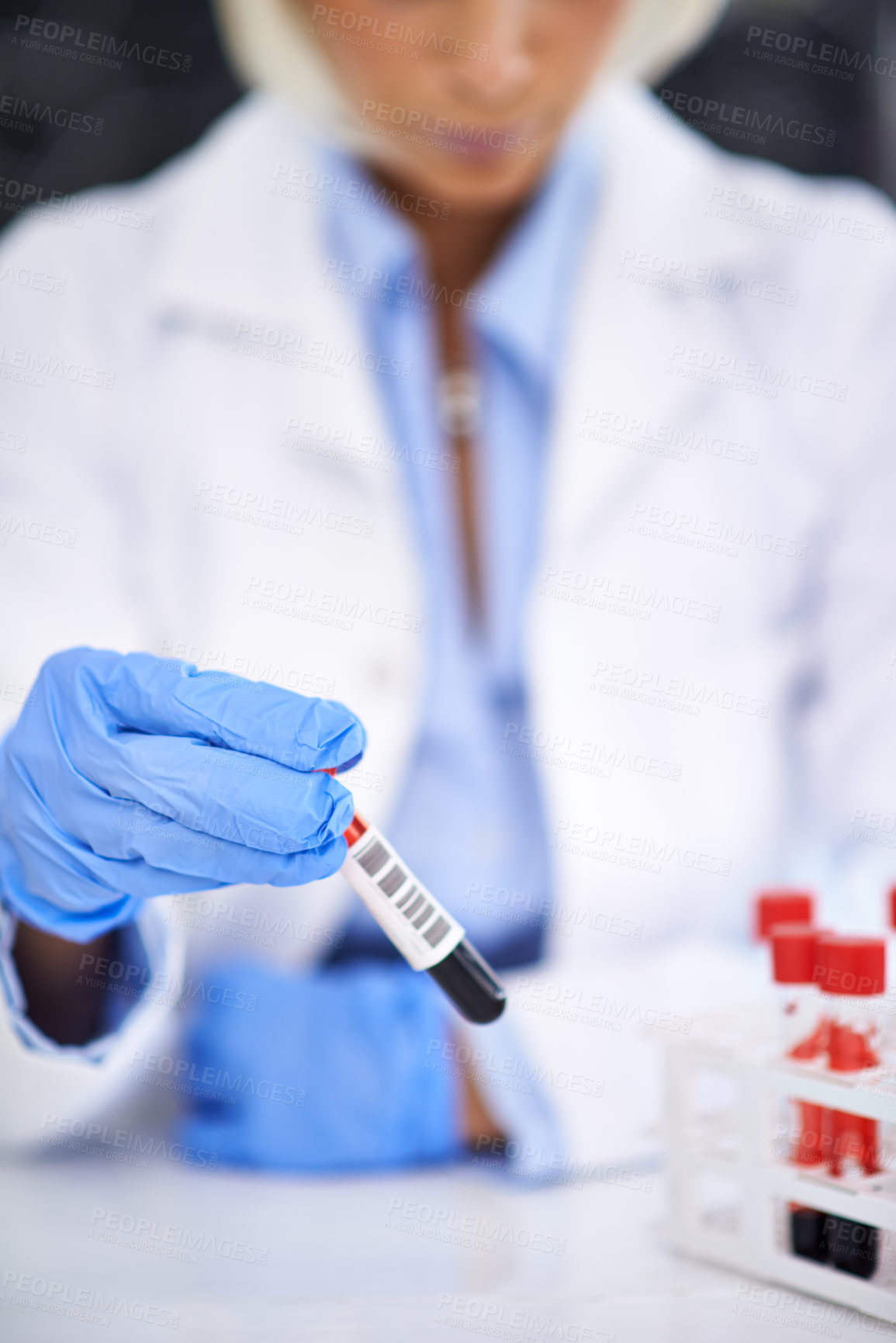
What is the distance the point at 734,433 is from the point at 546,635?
0.26m

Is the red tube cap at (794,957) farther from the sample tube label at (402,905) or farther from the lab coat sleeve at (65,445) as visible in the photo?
the lab coat sleeve at (65,445)

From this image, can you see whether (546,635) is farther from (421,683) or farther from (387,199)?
(387,199)

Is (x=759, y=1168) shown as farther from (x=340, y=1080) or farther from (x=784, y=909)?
(x=340, y=1080)

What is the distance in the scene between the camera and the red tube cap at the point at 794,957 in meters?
0.60

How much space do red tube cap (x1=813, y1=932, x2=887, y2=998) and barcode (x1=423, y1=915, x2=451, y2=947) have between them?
0.63 ft

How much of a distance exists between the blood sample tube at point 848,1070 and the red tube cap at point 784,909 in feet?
0.30

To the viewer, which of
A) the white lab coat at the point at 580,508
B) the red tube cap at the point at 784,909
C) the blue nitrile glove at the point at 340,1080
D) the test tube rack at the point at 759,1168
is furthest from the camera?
the white lab coat at the point at 580,508

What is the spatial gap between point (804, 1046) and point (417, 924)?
0.74 ft

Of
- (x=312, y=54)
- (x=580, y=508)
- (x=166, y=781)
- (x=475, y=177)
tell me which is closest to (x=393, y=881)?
(x=166, y=781)

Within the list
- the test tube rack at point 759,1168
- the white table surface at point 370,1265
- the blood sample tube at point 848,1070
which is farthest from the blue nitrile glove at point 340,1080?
the blood sample tube at point 848,1070

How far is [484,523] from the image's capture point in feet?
3.30

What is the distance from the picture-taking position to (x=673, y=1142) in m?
0.65

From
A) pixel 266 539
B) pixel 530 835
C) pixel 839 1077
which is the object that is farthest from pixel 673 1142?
pixel 266 539

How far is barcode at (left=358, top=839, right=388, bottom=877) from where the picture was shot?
22.1 inches
